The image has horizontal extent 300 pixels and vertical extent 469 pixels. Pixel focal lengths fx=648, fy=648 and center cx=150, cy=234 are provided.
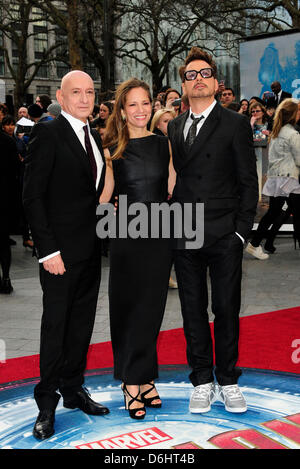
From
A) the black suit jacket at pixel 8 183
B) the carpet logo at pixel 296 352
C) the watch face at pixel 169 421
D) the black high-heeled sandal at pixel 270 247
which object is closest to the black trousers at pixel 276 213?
the black high-heeled sandal at pixel 270 247

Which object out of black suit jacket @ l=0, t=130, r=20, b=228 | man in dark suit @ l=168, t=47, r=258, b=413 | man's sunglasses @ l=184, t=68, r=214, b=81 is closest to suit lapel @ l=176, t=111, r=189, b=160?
man in dark suit @ l=168, t=47, r=258, b=413

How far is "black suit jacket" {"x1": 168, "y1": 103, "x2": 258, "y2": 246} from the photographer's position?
3.63 meters

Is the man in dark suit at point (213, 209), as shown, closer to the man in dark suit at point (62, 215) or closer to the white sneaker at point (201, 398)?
the white sneaker at point (201, 398)

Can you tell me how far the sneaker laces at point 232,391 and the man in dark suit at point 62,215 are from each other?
3.10ft

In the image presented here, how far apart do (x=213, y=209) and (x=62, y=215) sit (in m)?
0.86

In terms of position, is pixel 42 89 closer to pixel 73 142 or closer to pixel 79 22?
pixel 79 22

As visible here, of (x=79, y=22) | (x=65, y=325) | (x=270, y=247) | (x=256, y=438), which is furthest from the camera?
(x=79, y=22)

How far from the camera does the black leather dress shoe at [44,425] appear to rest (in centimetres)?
337

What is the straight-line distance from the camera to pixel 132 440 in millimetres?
3305

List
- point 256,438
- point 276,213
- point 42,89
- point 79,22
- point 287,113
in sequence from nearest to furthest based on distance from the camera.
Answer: point 256,438 < point 287,113 < point 276,213 < point 79,22 < point 42,89

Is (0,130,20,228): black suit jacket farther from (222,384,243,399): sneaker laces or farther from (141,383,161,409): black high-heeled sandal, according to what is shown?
(222,384,243,399): sneaker laces

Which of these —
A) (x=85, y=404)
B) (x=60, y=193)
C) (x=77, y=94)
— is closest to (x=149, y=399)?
(x=85, y=404)
